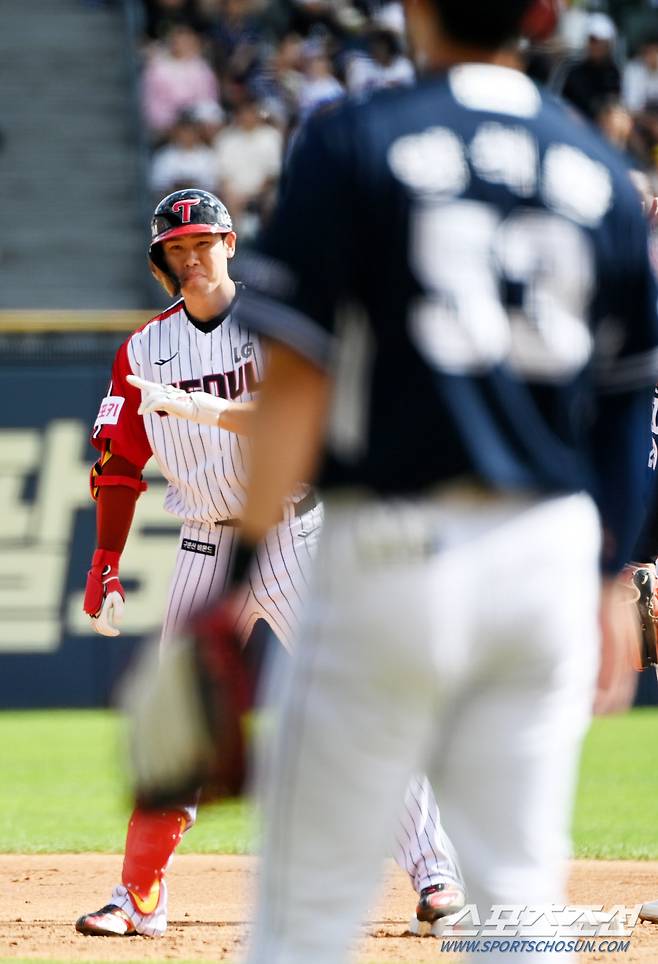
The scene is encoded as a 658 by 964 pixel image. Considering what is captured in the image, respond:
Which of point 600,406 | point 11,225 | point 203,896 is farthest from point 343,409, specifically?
point 11,225

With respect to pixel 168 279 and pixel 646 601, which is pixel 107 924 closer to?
pixel 646 601

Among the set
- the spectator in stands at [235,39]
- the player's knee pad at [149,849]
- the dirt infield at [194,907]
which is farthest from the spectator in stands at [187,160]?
the player's knee pad at [149,849]

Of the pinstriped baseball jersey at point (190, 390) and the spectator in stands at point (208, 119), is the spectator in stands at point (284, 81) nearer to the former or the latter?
the spectator in stands at point (208, 119)

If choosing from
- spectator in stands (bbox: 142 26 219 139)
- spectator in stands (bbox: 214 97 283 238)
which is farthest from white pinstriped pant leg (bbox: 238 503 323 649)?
spectator in stands (bbox: 142 26 219 139)

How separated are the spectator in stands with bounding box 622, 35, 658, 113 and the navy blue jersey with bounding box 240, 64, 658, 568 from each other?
12.8 meters

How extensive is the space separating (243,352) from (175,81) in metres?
9.32

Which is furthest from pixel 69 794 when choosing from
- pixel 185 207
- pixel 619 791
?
pixel 185 207

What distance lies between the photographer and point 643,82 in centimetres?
1483

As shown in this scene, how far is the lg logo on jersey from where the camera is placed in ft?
17.0

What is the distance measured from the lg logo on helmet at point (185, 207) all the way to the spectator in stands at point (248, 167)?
7.98 m

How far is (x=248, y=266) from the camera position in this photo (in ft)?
7.52

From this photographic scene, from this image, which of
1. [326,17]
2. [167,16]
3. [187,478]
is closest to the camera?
[187,478]

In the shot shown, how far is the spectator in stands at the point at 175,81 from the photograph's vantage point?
45.8ft

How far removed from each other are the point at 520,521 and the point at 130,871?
3.05 meters
